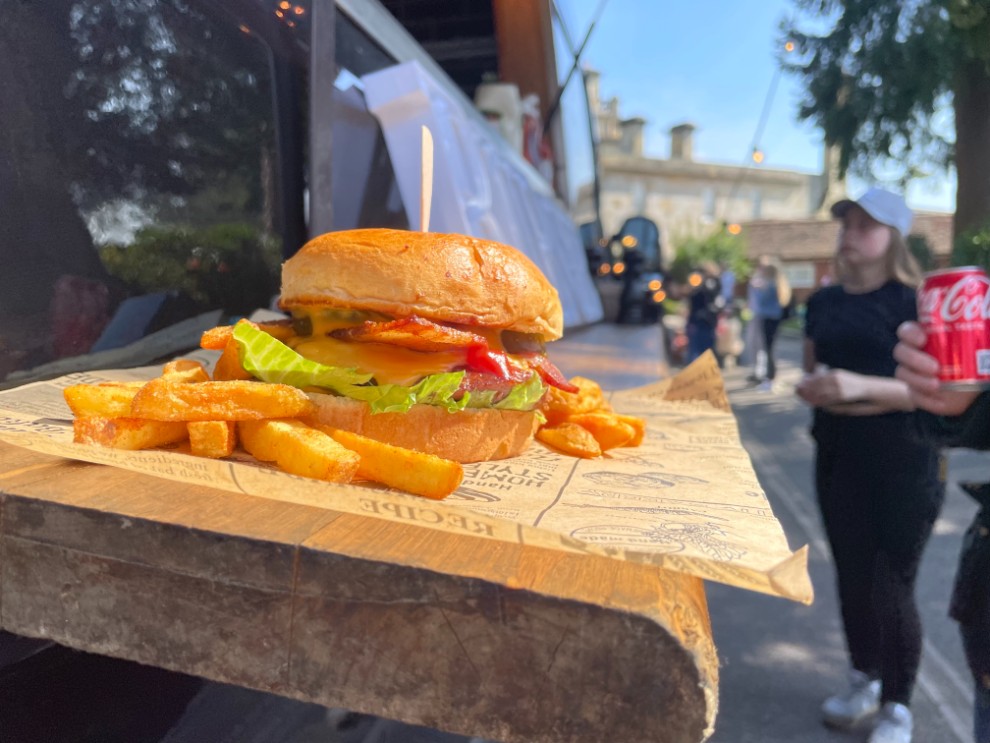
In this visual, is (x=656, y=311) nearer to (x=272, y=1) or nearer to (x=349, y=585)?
(x=272, y=1)

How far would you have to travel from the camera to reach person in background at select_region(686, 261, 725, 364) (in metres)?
12.4

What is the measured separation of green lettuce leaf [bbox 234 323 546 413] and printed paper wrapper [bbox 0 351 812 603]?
22 cm

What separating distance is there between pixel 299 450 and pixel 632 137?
187 feet

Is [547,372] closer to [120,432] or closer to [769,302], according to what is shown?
[120,432]

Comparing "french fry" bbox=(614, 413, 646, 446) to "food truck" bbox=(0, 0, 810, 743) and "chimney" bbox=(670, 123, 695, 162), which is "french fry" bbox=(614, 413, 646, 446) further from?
"chimney" bbox=(670, 123, 695, 162)

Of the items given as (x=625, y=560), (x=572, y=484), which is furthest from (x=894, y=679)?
(x=625, y=560)

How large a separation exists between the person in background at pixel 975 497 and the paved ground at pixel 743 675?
90cm

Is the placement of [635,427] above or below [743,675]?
above

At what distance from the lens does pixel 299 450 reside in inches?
51.1

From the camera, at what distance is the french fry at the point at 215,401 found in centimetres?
132

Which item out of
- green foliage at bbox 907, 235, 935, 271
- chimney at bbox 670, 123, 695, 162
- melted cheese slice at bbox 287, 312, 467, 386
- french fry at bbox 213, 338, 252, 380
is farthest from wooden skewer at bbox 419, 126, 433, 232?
chimney at bbox 670, 123, 695, 162

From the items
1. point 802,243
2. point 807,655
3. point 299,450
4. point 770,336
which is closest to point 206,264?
point 299,450

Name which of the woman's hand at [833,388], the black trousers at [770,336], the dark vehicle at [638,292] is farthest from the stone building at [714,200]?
the woman's hand at [833,388]

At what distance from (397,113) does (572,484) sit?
2195 mm
